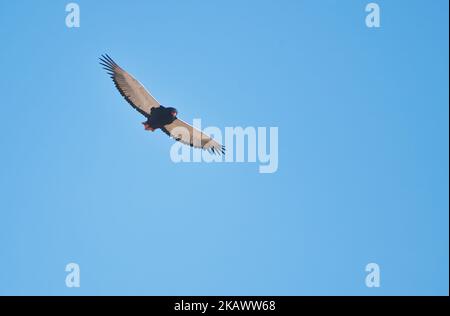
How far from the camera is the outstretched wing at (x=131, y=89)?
16.2 m

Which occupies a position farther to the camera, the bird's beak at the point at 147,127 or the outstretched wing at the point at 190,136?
the outstretched wing at the point at 190,136

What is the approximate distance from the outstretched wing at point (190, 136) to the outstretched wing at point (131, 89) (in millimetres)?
743

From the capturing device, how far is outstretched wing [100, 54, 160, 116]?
1617 centimetres

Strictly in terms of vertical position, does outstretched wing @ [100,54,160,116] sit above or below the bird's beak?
above

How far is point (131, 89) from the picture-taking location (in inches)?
650

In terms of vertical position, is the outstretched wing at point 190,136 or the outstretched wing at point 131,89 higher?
the outstretched wing at point 131,89

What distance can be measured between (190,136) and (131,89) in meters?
2.08

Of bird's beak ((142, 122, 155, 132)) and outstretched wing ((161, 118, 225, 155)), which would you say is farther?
outstretched wing ((161, 118, 225, 155))

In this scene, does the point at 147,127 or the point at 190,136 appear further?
the point at 190,136
